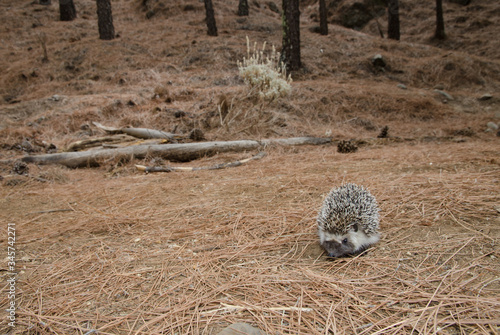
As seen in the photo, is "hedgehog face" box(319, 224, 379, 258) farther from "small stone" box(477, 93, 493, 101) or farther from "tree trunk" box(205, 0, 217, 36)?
"tree trunk" box(205, 0, 217, 36)

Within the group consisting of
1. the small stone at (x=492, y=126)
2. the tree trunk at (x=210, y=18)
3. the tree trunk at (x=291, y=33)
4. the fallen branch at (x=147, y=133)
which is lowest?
the small stone at (x=492, y=126)

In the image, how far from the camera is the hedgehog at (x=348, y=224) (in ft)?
7.91

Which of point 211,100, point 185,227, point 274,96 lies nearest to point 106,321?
point 185,227

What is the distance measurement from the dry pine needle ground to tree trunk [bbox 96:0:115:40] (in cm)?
1182

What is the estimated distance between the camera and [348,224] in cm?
251

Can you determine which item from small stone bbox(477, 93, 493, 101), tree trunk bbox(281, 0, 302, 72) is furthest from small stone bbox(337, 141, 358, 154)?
small stone bbox(477, 93, 493, 101)

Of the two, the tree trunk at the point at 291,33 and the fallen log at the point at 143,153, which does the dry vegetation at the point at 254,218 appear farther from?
the tree trunk at the point at 291,33

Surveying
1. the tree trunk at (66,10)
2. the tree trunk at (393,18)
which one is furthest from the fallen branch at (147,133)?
the tree trunk at (393,18)

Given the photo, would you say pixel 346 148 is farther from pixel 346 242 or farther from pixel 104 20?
pixel 104 20

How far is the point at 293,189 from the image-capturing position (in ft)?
12.4

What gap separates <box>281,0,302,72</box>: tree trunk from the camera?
982cm

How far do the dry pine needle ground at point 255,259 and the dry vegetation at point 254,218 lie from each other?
0.01 metres

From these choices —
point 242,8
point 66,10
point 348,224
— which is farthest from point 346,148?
point 66,10

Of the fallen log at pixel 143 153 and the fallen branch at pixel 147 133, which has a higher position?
the fallen branch at pixel 147 133
